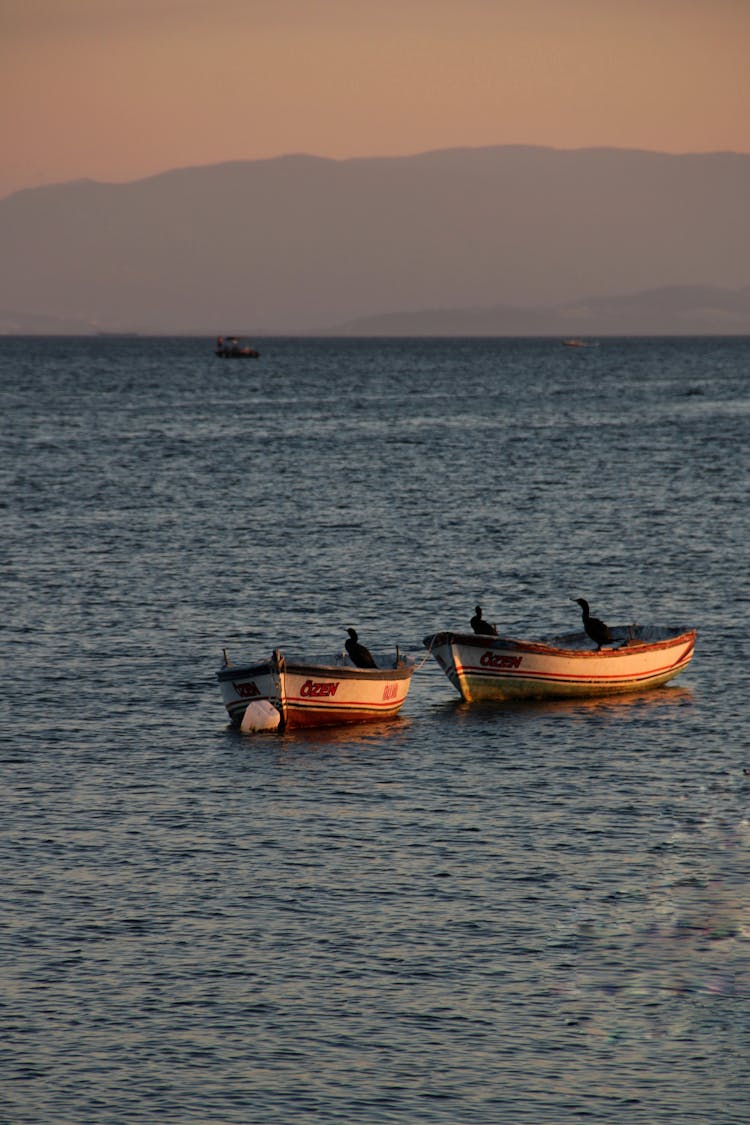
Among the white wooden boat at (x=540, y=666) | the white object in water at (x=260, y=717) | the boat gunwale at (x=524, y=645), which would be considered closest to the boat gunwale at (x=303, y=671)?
the white object in water at (x=260, y=717)

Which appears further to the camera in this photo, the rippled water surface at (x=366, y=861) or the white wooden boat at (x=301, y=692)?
the white wooden boat at (x=301, y=692)

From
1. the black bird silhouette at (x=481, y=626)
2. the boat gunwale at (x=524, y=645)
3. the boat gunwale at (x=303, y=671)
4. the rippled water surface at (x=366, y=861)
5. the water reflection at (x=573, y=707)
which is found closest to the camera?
the rippled water surface at (x=366, y=861)

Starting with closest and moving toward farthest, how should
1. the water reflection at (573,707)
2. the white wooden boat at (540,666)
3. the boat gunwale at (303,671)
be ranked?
the boat gunwale at (303,671) → the water reflection at (573,707) → the white wooden boat at (540,666)

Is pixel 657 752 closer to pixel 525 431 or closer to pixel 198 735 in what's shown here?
pixel 198 735

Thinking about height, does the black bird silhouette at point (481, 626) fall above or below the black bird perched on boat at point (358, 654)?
above

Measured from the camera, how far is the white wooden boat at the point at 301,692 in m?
40.9

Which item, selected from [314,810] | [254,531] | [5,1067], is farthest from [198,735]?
[254,531]

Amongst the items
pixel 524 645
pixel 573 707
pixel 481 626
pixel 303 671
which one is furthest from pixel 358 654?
pixel 573 707

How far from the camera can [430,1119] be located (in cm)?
2080

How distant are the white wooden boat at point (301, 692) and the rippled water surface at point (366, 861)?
781 millimetres

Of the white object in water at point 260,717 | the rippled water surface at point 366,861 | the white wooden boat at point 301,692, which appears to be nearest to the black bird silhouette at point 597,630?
the rippled water surface at point 366,861

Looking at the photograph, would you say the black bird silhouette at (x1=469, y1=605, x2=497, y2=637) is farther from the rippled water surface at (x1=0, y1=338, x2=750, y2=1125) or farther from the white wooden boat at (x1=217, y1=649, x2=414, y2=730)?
the white wooden boat at (x1=217, y1=649, x2=414, y2=730)

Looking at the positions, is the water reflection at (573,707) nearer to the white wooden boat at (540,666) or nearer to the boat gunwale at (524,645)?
the white wooden boat at (540,666)

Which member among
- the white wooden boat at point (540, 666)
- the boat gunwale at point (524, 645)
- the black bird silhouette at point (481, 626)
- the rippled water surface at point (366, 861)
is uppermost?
the black bird silhouette at point (481, 626)
